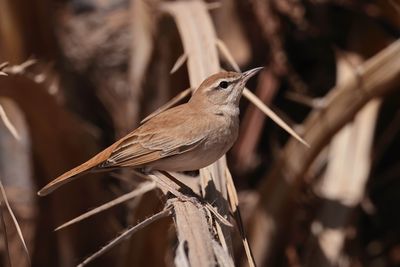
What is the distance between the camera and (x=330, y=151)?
405 centimetres

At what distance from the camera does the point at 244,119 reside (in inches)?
183

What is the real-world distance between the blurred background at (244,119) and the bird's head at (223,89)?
314 millimetres

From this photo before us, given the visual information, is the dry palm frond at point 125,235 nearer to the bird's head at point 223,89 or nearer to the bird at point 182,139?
the bird at point 182,139

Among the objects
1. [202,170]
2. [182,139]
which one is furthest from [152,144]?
[202,170]

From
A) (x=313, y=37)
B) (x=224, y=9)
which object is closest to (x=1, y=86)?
(x=224, y=9)

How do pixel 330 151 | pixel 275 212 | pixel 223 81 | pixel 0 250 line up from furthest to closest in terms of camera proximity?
pixel 0 250, pixel 330 151, pixel 275 212, pixel 223 81

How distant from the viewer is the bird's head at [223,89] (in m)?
3.17

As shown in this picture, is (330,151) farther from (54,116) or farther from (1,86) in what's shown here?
(1,86)

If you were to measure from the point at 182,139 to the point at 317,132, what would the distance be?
27.5 inches

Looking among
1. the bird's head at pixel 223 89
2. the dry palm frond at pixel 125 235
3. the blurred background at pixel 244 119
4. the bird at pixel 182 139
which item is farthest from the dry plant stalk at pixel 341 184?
the dry palm frond at pixel 125 235

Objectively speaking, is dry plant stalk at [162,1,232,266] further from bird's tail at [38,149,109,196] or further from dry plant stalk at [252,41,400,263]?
dry plant stalk at [252,41,400,263]

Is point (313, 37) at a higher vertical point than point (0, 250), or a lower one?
higher

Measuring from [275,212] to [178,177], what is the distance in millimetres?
847

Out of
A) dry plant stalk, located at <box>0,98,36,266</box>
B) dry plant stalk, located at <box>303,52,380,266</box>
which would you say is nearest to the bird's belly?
dry plant stalk, located at <box>303,52,380,266</box>
